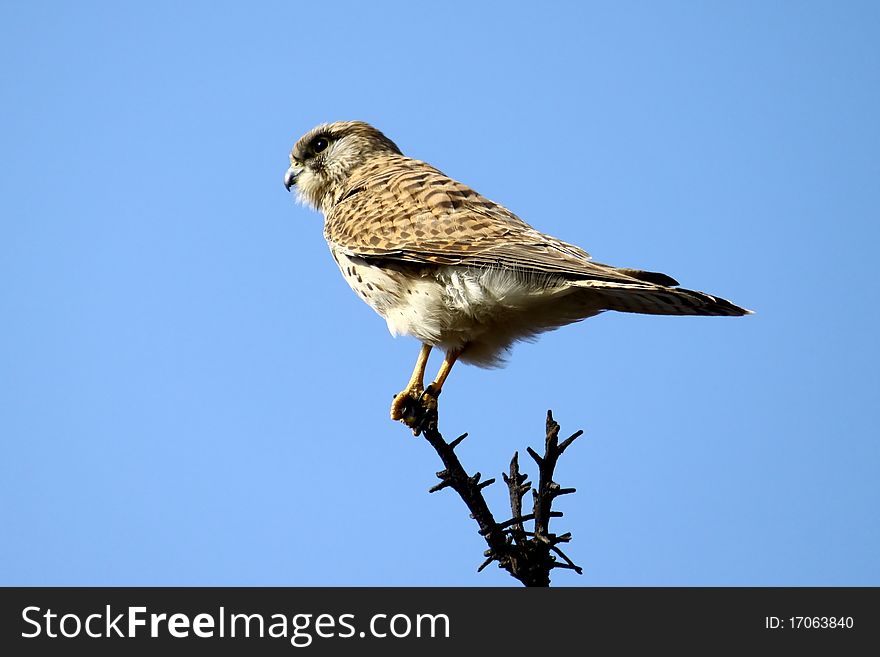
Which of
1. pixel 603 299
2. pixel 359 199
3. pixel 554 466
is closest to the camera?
pixel 554 466

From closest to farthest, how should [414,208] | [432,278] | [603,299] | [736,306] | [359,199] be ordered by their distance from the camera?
[736,306], [603,299], [432,278], [414,208], [359,199]

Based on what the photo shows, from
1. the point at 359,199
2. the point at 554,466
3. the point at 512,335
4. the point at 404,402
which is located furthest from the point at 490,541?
the point at 359,199

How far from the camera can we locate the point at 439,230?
14.6 ft

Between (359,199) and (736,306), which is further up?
(359,199)

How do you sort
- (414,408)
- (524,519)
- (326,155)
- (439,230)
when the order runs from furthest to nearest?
(326,155) → (439,230) → (414,408) → (524,519)

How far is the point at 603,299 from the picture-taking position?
13.0 ft

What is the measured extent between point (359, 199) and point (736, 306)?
7.44 feet

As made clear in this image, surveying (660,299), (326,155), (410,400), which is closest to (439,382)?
(410,400)

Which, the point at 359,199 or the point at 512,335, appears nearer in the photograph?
the point at 512,335

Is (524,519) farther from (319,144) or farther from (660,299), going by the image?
(319,144)

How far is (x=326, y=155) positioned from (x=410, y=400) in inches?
90.7

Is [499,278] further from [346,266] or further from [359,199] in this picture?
[359,199]

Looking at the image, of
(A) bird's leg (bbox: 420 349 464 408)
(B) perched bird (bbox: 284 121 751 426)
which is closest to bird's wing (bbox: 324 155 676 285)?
(B) perched bird (bbox: 284 121 751 426)

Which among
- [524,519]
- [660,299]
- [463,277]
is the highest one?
[463,277]
